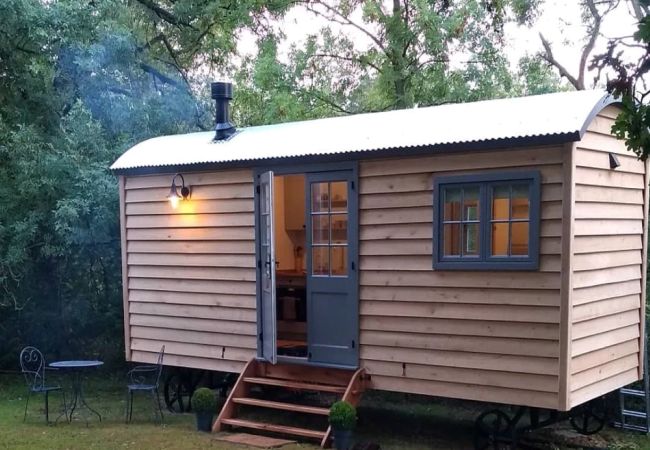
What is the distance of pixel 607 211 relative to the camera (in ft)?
18.5

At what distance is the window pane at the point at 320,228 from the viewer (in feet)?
21.0

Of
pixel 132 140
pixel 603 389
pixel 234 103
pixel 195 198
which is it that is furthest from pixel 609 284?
pixel 234 103

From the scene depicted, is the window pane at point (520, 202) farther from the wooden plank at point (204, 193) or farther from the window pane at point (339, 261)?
the wooden plank at point (204, 193)

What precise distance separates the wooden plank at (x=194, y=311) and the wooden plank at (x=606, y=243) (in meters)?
3.10

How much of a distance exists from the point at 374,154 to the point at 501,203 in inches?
46.8

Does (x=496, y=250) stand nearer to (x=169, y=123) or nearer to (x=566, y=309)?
(x=566, y=309)

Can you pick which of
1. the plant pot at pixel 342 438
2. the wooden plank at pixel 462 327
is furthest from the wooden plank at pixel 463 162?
the plant pot at pixel 342 438

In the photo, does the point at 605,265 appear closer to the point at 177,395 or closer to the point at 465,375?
the point at 465,375

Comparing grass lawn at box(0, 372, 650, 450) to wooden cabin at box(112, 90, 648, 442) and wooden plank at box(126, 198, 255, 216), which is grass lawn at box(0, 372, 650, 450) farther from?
wooden plank at box(126, 198, 255, 216)

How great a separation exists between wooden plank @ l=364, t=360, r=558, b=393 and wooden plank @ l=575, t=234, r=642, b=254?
3.30ft

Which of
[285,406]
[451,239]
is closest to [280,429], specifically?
[285,406]

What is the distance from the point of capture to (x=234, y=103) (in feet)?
42.8

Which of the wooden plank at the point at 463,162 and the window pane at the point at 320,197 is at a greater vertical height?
the wooden plank at the point at 463,162

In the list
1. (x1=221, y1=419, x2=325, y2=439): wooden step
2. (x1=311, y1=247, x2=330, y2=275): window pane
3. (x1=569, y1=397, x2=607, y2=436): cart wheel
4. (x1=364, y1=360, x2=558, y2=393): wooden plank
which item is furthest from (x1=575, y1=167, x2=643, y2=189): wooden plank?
(x1=221, y1=419, x2=325, y2=439): wooden step
